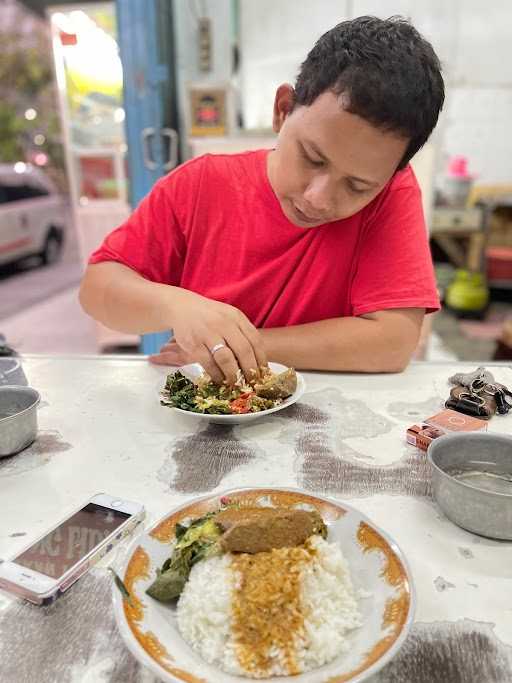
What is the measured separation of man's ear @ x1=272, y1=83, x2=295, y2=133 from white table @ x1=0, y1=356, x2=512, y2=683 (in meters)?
0.61

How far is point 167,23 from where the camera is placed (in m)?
3.67

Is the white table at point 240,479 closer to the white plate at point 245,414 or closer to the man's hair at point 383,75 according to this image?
the white plate at point 245,414

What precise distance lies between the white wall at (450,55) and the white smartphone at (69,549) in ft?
11.6

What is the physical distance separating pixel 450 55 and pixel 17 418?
16.7ft

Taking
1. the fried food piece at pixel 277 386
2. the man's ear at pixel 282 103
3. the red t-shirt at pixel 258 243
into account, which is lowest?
the fried food piece at pixel 277 386

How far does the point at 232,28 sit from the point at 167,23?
0.65 m

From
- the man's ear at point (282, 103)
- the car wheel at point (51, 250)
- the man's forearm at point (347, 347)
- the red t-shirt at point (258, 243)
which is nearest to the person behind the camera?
the man's ear at point (282, 103)

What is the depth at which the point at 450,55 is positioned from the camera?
15.6 feet

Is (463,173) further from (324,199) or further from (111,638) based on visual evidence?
(111,638)

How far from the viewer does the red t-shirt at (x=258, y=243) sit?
144 cm

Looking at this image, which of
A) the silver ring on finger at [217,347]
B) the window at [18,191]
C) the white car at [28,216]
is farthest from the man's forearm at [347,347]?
the window at [18,191]

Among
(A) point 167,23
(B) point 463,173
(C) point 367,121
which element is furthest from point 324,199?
(B) point 463,173

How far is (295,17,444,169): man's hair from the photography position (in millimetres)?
1027

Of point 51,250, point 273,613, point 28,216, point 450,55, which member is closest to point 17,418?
point 273,613
